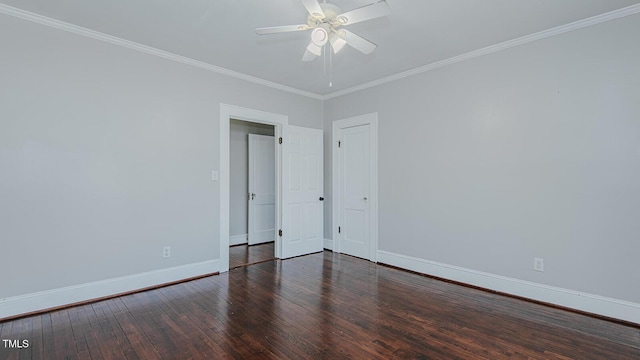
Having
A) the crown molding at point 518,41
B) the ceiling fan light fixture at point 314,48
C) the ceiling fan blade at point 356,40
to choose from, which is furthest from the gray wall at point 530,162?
the ceiling fan light fixture at point 314,48

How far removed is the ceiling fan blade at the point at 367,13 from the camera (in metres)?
1.95

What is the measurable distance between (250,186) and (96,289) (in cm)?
290

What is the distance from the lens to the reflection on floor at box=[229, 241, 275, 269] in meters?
4.41

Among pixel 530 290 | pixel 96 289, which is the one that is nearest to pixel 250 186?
pixel 96 289

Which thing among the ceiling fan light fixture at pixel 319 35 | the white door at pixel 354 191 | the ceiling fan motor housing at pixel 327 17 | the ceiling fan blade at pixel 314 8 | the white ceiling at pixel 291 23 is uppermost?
the white ceiling at pixel 291 23

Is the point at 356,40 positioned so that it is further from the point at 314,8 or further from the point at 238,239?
the point at 238,239

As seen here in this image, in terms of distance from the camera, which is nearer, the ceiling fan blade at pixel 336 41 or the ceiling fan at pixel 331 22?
the ceiling fan at pixel 331 22

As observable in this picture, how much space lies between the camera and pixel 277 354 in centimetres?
210

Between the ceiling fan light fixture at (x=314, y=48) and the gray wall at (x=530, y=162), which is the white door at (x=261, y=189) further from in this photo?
the ceiling fan light fixture at (x=314, y=48)

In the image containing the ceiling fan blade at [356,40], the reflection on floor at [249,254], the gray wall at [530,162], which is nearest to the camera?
the ceiling fan blade at [356,40]

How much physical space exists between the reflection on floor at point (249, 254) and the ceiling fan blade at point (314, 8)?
3.33 m

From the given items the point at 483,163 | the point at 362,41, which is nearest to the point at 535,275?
the point at 483,163

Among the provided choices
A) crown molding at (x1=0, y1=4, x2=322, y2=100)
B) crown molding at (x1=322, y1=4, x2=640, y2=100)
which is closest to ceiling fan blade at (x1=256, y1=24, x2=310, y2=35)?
crown molding at (x1=0, y1=4, x2=322, y2=100)

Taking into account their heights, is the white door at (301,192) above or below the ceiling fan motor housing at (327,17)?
below
